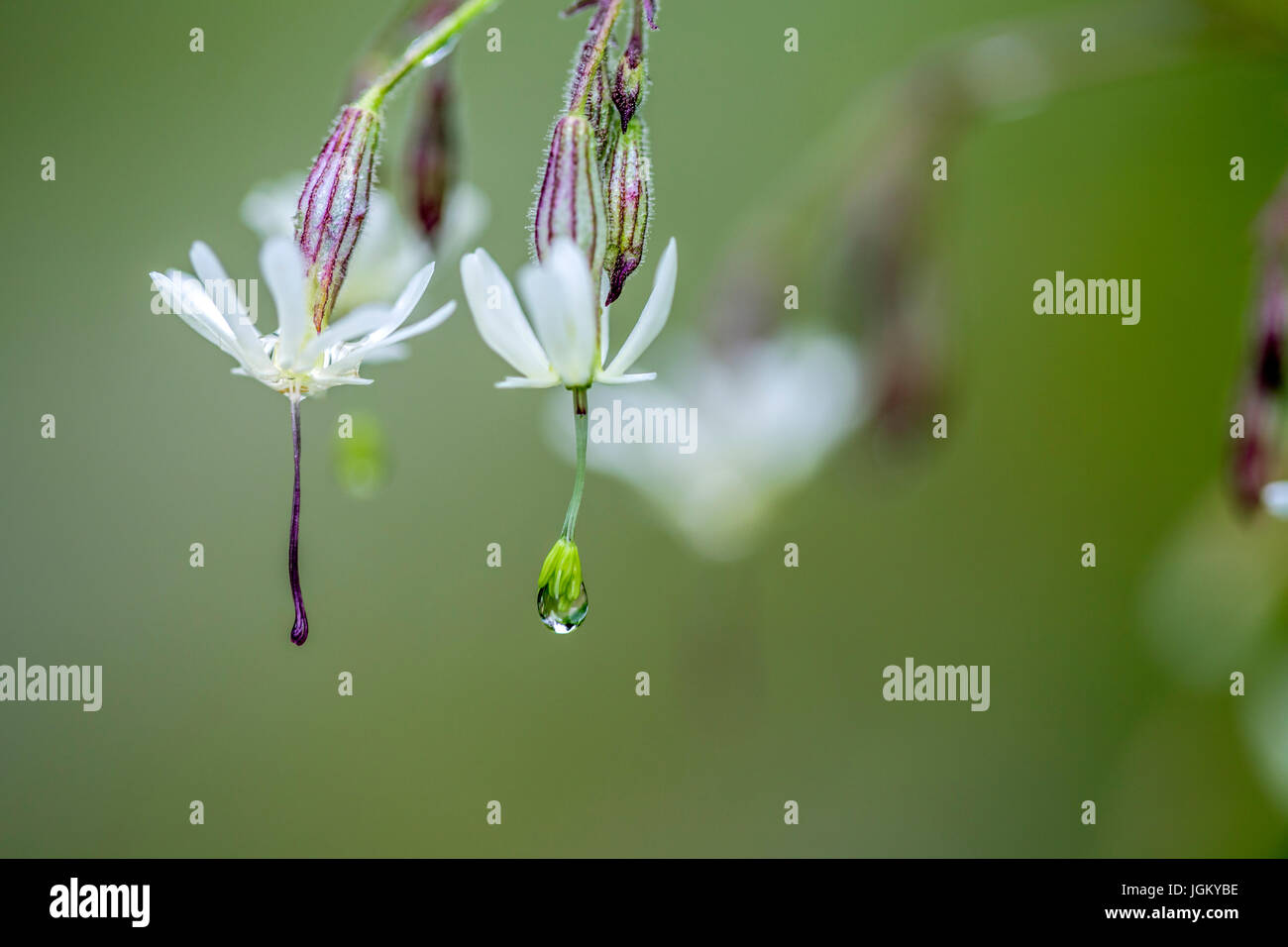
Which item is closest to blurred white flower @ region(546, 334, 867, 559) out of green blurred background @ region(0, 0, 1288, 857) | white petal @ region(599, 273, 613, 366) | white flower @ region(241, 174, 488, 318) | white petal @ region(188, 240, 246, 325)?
white flower @ region(241, 174, 488, 318)

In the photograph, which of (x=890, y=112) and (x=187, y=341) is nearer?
(x=890, y=112)

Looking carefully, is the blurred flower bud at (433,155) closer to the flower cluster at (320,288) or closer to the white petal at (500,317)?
the flower cluster at (320,288)

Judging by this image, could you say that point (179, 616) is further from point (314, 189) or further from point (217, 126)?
point (314, 189)

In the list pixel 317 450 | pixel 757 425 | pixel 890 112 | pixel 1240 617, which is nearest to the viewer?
pixel 890 112

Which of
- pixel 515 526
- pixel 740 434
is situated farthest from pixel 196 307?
pixel 515 526
